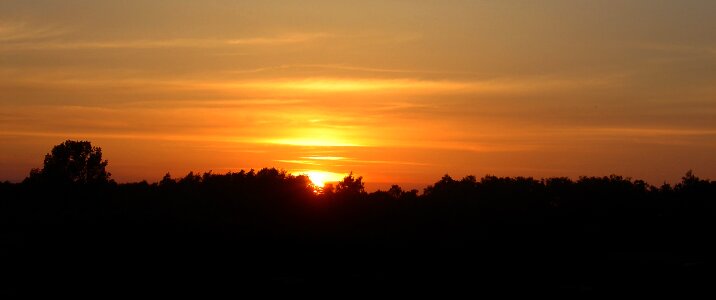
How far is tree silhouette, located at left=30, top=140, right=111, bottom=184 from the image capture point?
107625mm

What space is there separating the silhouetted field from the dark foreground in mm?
145

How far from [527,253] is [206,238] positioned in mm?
20266

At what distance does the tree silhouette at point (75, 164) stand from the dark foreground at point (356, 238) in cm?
1285

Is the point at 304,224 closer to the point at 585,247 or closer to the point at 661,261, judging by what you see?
the point at 585,247

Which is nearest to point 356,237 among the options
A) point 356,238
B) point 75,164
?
point 356,238

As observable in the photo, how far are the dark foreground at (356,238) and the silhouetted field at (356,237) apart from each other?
0.48 ft

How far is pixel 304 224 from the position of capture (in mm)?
67938

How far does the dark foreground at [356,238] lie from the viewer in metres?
45.2

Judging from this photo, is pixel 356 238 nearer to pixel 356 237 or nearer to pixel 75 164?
pixel 356 237

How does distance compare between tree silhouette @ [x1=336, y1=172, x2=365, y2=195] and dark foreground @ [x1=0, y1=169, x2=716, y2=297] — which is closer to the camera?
dark foreground @ [x1=0, y1=169, x2=716, y2=297]

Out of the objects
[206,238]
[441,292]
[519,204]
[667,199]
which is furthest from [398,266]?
[667,199]

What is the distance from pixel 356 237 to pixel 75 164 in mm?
57865

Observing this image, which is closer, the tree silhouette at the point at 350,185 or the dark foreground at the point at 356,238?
the dark foreground at the point at 356,238

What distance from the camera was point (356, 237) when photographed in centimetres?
6197
